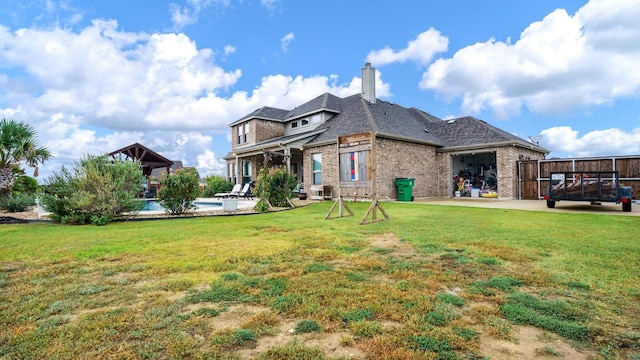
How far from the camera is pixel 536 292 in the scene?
302 centimetres

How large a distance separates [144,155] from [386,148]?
1718cm

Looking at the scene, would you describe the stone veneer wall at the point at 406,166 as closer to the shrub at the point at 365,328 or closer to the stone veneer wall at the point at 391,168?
the stone veneer wall at the point at 391,168

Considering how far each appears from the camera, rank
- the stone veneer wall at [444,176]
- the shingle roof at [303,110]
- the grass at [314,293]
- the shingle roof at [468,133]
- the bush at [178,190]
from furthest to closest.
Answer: the shingle roof at [303,110]
the stone veneer wall at [444,176]
the shingle roof at [468,133]
the bush at [178,190]
the grass at [314,293]

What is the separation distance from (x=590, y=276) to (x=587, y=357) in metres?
2.03

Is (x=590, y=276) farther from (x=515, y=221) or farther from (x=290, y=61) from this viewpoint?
(x=290, y=61)

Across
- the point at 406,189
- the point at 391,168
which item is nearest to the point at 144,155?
the point at 391,168

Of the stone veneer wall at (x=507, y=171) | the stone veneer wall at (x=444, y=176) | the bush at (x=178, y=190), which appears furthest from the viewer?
the stone veneer wall at (x=444, y=176)

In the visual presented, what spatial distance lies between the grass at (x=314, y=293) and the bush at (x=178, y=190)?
4.67m

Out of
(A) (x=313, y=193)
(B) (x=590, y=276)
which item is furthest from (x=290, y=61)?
(B) (x=590, y=276)

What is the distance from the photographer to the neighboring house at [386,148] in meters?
15.8

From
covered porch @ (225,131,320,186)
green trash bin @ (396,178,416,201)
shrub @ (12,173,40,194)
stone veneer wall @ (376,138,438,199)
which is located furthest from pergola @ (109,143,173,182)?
green trash bin @ (396,178,416,201)

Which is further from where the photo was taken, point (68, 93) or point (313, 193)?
point (313, 193)

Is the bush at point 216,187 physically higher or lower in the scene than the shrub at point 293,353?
higher

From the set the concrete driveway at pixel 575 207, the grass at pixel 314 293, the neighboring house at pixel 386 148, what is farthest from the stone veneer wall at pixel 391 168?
the grass at pixel 314 293
